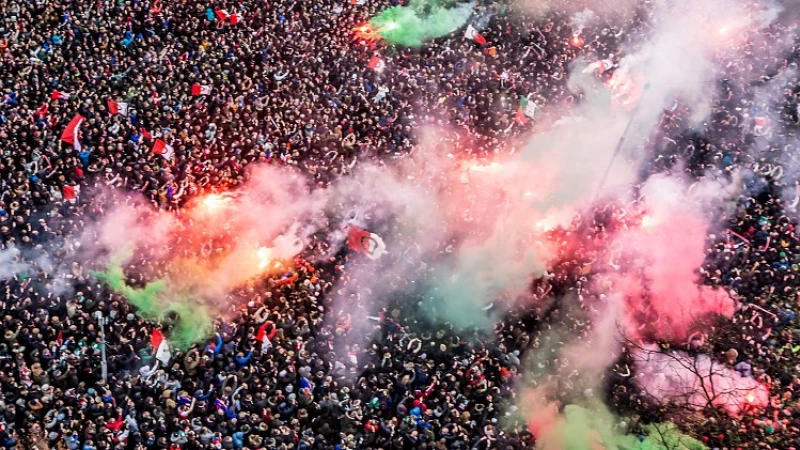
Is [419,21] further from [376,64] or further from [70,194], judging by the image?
[70,194]

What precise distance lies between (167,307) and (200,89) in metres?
4.03

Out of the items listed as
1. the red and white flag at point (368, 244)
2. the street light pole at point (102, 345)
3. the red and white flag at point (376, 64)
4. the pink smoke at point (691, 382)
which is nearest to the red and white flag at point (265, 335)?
the street light pole at point (102, 345)

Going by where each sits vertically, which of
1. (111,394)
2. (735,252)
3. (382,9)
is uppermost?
(382,9)

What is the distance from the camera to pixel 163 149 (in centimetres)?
1085

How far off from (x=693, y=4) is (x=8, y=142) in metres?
14.1

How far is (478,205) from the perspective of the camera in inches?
464

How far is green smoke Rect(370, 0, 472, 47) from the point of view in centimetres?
1439

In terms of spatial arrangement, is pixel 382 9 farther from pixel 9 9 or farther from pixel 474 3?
pixel 9 9

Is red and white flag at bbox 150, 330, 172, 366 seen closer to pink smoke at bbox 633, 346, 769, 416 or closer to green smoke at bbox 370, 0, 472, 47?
pink smoke at bbox 633, 346, 769, 416

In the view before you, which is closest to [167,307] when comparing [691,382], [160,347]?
[160,347]

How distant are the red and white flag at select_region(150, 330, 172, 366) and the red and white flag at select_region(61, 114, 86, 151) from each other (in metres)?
3.45

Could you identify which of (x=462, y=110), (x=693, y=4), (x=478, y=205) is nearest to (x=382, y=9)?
(x=462, y=110)

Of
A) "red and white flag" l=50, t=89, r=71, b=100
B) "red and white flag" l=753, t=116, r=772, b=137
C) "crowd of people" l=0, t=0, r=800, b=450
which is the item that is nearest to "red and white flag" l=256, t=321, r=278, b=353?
"crowd of people" l=0, t=0, r=800, b=450

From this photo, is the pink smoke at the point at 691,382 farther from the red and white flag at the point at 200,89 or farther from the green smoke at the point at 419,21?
the red and white flag at the point at 200,89
